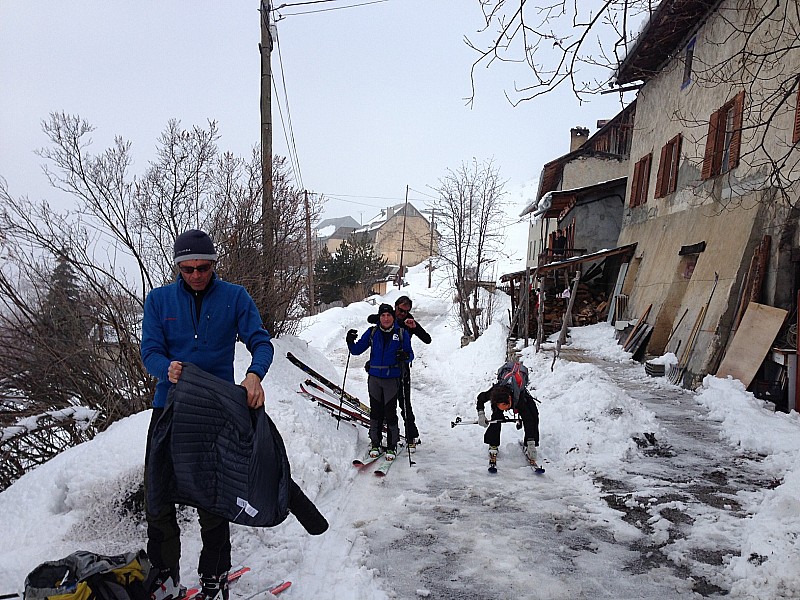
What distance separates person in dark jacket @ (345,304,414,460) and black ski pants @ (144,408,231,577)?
10.8 ft

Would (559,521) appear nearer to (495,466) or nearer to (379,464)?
(495,466)

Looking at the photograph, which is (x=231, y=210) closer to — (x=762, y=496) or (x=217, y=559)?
(x=217, y=559)

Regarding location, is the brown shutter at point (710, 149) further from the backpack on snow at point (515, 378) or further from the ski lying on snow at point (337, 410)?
the ski lying on snow at point (337, 410)

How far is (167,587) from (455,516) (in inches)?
98.1

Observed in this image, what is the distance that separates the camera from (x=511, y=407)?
598cm

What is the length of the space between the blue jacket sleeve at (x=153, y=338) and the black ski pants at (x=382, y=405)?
3.53 meters

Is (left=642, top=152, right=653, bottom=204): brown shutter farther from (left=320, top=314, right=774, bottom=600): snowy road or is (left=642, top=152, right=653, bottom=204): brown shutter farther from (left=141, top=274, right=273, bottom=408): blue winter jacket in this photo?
(left=141, top=274, right=273, bottom=408): blue winter jacket

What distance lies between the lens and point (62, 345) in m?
6.73

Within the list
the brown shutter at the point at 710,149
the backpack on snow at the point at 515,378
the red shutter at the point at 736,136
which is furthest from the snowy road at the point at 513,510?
the brown shutter at the point at 710,149

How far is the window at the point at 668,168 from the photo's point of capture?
1299cm

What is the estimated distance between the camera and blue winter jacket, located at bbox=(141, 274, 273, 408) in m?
2.92

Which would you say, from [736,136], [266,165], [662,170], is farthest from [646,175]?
[266,165]

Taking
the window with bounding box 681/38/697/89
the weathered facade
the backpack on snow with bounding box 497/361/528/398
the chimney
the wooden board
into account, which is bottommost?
the backpack on snow with bounding box 497/361/528/398

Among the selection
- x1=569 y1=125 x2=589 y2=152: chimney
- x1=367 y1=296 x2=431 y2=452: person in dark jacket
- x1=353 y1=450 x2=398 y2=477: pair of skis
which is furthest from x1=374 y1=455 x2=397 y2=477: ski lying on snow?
x1=569 y1=125 x2=589 y2=152: chimney
